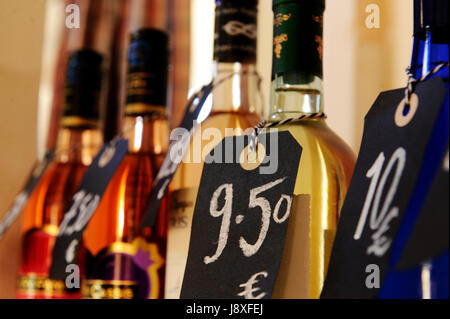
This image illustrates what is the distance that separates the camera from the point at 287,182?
41cm

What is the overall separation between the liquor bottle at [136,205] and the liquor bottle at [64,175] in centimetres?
10

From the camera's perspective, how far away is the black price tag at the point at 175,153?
569mm

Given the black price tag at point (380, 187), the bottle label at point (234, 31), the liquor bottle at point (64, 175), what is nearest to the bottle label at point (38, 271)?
the liquor bottle at point (64, 175)

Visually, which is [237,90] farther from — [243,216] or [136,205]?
[243,216]

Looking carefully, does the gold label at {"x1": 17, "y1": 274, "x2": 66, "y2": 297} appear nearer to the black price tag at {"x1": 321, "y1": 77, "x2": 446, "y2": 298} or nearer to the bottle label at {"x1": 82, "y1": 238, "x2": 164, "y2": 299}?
the bottle label at {"x1": 82, "y1": 238, "x2": 164, "y2": 299}

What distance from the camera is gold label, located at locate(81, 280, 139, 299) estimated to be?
628mm

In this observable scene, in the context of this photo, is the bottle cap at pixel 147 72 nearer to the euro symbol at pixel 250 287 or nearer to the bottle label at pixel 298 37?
the bottle label at pixel 298 37

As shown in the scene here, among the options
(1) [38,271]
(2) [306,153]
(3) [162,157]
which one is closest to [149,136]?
(3) [162,157]

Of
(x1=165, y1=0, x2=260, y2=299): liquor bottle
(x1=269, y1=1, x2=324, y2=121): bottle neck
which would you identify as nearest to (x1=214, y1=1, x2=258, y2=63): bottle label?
(x1=165, y1=0, x2=260, y2=299): liquor bottle

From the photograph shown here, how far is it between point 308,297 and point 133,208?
377 mm

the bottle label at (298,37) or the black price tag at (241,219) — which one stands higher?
the bottle label at (298,37)
